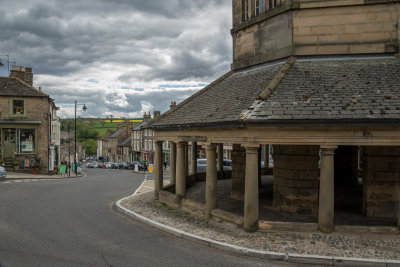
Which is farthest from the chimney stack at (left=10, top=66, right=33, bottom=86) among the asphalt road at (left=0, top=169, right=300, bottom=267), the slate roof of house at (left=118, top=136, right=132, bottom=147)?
the slate roof of house at (left=118, top=136, right=132, bottom=147)

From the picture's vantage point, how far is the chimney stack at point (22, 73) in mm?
35469

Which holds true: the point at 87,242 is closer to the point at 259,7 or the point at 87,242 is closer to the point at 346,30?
the point at 259,7

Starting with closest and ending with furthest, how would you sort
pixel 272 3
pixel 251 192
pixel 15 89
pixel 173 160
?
pixel 251 192 < pixel 272 3 < pixel 173 160 < pixel 15 89

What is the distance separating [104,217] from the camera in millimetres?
13172

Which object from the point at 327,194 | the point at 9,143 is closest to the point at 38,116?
the point at 9,143

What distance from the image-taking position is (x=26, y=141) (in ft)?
108

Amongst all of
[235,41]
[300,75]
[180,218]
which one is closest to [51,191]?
[180,218]

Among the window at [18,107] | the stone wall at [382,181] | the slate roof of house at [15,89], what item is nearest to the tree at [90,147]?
the slate roof of house at [15,89]

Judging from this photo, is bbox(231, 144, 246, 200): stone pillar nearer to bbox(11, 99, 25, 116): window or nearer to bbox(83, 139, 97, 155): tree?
bbox(11, 99, 25, 116): window

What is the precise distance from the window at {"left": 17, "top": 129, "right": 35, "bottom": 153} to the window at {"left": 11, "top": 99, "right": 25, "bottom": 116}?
5.15ft

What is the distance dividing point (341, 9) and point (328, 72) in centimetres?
248

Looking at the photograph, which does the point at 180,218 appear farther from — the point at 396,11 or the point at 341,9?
the point at 396,11

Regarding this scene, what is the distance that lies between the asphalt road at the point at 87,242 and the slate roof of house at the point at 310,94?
147 inches

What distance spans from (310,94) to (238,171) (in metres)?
5.50
